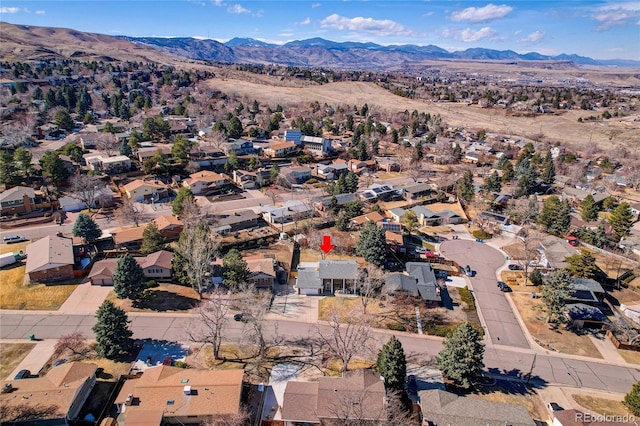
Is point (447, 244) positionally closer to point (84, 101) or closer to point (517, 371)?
point (517, 371)

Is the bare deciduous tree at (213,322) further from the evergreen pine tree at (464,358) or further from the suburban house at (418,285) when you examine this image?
the evergreen pine tree at (464,358)

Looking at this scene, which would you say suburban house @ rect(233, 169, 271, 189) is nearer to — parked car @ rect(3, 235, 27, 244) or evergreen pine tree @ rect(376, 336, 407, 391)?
parked car @ rect(3, 235, 27, 244)

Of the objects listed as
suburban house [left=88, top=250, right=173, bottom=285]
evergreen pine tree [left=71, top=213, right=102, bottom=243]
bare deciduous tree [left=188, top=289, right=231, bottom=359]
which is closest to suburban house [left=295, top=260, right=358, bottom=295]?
bare deciduous tree [left=188, top=289, right=231, bottom=359]

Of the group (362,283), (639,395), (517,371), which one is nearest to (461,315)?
(517,371)

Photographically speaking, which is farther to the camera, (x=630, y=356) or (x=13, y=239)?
(x=13, y=239)

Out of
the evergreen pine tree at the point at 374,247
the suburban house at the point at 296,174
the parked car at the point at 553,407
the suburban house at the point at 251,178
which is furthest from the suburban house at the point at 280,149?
the parked car at the point at 553,407

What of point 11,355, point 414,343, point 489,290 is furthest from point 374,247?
point 11,355

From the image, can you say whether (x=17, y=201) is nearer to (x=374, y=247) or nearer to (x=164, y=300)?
(x=164, y=300)
